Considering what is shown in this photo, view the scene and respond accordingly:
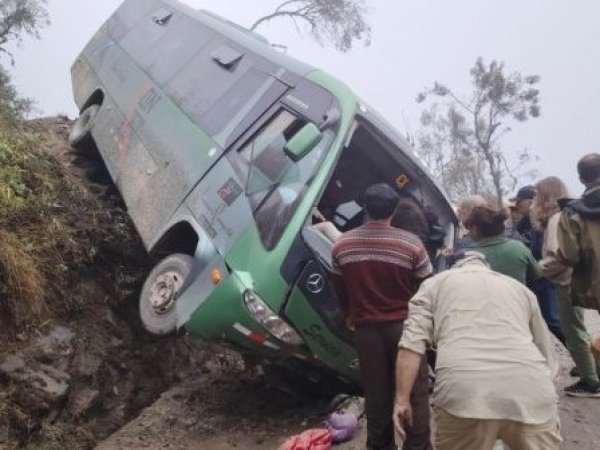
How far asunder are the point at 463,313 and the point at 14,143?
5.14 m

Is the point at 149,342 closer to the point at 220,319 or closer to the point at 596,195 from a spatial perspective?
the point at 220,319

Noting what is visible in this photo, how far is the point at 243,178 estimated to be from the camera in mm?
4188

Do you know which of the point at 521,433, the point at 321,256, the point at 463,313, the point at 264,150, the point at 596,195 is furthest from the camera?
the point at 264,150

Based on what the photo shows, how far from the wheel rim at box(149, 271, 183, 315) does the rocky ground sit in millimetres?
890

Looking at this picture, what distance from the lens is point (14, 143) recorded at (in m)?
5.79

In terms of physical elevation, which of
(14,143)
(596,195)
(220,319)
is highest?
(596,195)

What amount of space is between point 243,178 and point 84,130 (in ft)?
10.8

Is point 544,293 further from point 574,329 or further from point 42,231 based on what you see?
point 42,231

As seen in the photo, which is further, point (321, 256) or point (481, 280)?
point (321, 256)

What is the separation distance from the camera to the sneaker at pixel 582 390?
14.4 ft

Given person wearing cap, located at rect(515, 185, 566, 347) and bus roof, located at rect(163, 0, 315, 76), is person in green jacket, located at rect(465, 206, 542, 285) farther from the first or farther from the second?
bus roof, located at rect(163, 0, 315, 76)

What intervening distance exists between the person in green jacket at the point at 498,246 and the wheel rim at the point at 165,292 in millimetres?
2059

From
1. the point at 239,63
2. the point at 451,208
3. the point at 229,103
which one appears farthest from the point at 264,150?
the point at 451,208

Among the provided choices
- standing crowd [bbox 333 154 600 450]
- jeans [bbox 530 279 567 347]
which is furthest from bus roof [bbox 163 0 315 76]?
jeans [bbox 530 279 567 347]
